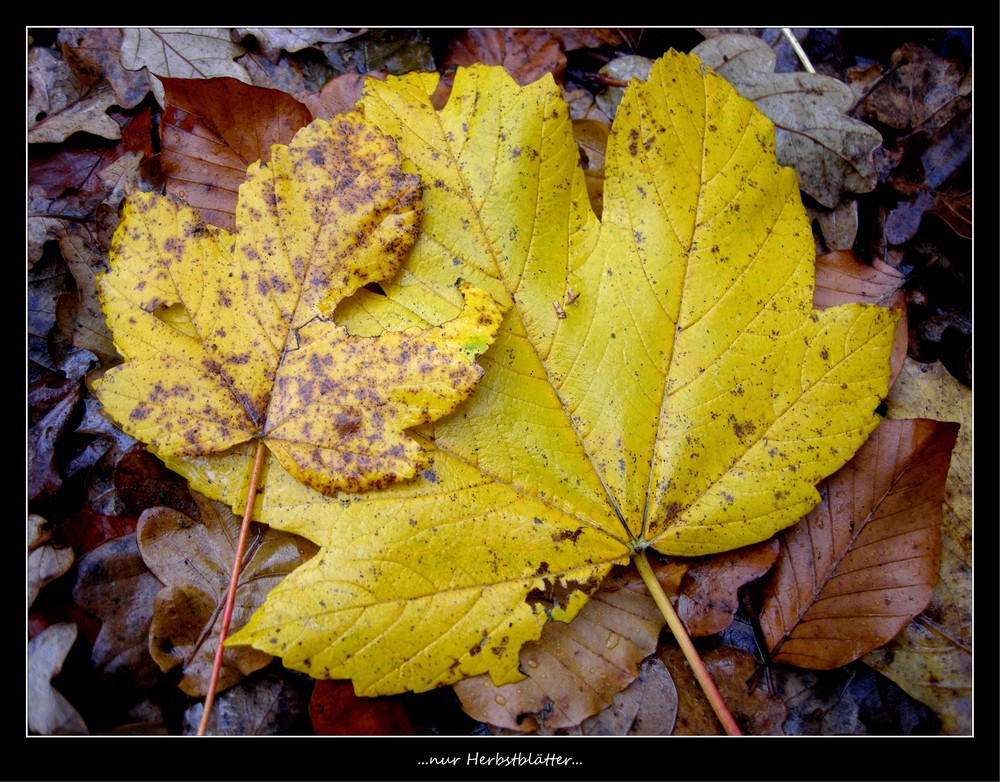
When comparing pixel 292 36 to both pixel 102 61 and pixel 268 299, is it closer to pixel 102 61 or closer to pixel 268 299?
pixel 102 61

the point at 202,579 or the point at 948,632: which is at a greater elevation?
the point at 948,632

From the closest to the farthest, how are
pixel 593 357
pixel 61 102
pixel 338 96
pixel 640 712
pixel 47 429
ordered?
pixel 593 357
pixel 640 712
pixel 47 429
pixel 338 96
pixel 61 102

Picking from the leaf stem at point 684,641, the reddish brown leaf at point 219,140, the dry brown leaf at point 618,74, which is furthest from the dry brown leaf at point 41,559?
the dry brown leaf at point 618,74

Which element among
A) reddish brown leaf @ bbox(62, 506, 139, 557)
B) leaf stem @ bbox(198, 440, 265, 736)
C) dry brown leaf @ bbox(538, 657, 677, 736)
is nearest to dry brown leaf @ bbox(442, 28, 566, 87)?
leaf stem @ bbox(198, 440, 265, 736)

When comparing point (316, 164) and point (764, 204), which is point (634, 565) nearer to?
point (764, 204)

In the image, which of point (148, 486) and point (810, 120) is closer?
point (148, 486)

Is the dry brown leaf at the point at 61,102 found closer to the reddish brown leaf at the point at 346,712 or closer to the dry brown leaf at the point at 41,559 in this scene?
the dry brown leaf at the point at 41,559

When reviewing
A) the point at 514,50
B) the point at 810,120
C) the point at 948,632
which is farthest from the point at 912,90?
the point at 948,632
